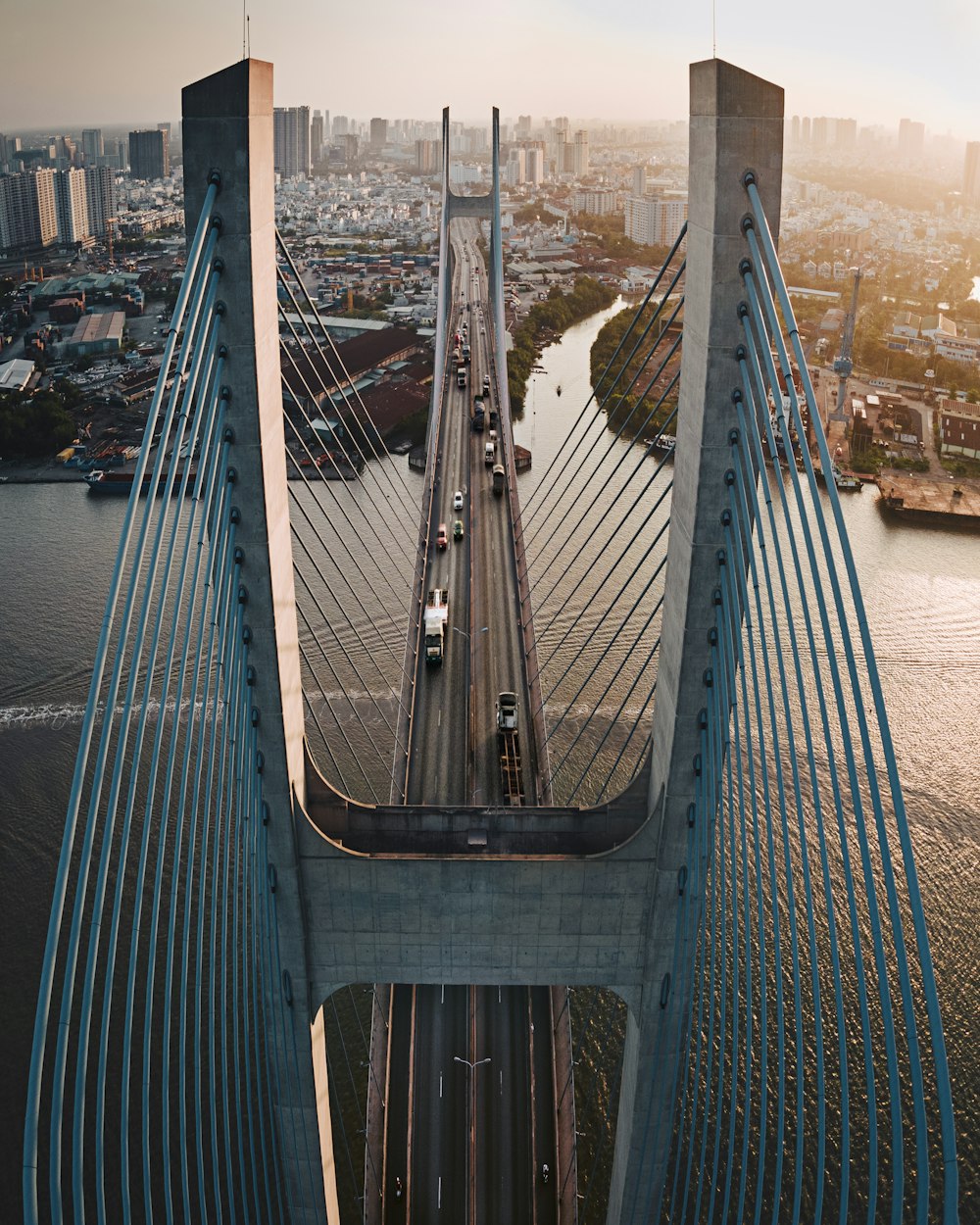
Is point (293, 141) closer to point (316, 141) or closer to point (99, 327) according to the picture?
point (316, 141)

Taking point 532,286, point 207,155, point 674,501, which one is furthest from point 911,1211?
point 532,286

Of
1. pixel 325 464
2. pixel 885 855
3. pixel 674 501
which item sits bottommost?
pixel 325 464

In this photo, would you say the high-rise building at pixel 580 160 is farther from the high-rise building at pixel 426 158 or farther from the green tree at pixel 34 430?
the green tree at pixel 34 430

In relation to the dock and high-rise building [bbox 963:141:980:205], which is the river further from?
high-rise building [bbox 963:141:980:205]

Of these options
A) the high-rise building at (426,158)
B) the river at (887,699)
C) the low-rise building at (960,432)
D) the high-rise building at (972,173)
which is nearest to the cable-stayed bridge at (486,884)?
the river at (887,699)

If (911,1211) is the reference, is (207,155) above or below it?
above

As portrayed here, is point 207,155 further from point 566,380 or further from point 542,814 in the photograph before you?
point 566,380

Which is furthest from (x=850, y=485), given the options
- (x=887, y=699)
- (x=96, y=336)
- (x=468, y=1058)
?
(x=96, y=336)
